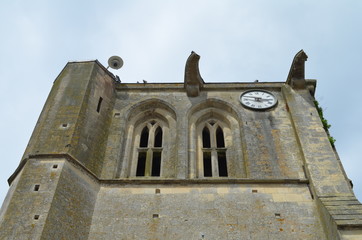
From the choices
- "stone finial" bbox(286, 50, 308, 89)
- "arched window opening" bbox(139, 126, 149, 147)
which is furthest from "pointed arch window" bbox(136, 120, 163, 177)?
"stone finial" bbox(286, 50, 308, 89)

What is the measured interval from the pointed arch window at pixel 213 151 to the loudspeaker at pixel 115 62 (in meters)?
3.78

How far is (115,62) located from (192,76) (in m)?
2.78

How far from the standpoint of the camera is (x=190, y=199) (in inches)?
402

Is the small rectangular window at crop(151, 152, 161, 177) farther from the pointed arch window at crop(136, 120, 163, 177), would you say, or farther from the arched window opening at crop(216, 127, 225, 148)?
the arched window opening at crop(216, 127, 225, 148)

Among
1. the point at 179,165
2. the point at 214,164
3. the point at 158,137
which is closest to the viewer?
the point at 179,165

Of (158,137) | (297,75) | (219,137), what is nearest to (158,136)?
(158,137)

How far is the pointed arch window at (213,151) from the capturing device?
12062mm

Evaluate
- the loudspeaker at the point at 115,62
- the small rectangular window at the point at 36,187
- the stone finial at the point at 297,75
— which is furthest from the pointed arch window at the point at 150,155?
the stone finial at the point at 297,75

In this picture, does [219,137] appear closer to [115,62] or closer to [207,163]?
[207,163]

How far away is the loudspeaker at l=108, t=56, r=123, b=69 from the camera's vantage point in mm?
15062

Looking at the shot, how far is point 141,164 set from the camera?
12414 mm

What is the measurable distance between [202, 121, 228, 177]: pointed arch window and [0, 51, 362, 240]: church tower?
0.03 metres

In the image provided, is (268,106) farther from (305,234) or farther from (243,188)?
(305,234)

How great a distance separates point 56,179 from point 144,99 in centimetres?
525
